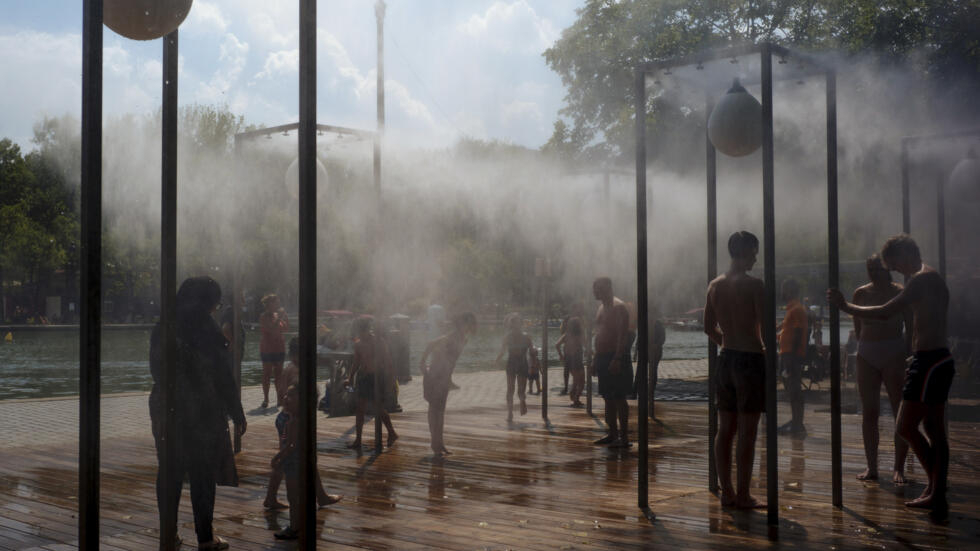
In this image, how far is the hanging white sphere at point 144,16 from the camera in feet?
10.3

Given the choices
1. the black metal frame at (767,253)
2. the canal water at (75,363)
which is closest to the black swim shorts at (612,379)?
the black metal frame at (767,253)

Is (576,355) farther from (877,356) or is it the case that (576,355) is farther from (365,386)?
(877,356)

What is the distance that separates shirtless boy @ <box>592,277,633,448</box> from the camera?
28.7ft

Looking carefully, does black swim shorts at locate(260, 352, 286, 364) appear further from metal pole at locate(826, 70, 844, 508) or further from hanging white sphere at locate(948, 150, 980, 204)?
hanging white sphere at locate(948, 150, 980, 204)

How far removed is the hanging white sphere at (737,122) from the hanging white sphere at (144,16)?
11.5 ft

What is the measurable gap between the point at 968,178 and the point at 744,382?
6.41 m

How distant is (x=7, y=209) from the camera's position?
15.7m

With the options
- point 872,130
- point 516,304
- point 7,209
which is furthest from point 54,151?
point 516,304

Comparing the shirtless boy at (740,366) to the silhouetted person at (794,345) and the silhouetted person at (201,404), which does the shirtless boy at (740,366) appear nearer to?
the silhouetted person at (201,404)

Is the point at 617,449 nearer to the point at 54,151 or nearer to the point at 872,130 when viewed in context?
the point at 54,151

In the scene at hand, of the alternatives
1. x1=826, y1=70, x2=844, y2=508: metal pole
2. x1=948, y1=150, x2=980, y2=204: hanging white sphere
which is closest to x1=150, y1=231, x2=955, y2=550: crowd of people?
x1=826, y1=70, x2=844, y2=508: metal pole

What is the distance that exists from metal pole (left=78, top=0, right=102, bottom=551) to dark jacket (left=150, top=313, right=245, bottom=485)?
2006 mm

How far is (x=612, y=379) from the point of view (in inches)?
346

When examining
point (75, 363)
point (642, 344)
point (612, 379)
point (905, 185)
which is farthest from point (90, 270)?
point (75, 363)
